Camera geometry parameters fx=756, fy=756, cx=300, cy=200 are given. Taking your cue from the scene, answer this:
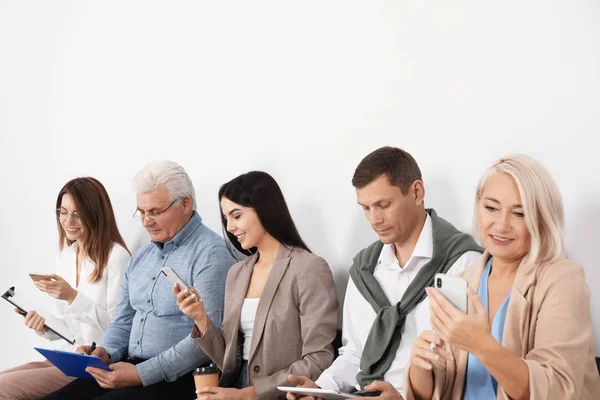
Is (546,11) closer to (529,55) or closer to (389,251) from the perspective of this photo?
(529,55)

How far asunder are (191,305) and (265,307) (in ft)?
1.05

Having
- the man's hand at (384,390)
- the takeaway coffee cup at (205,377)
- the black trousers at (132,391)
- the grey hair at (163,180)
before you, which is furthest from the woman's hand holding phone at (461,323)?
the grey hair at (163,180)

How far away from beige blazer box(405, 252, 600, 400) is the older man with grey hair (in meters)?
1.53

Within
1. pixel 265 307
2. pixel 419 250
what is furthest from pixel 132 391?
A: pixel 419 250

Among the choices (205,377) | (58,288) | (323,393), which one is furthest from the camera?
(58,288)

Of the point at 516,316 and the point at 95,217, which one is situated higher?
the point at 95,217

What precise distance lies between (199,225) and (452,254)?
1.50 m

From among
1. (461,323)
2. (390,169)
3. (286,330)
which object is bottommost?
(286,330)

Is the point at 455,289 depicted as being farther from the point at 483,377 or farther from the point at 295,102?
the point at 295,102

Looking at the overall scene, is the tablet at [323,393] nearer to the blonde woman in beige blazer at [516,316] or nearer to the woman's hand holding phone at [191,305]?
the blonde woman in beige blazer at [516,316]

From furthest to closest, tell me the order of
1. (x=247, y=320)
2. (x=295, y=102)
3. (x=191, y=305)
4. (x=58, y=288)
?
1. (x=58, y=288)
2. (x=295, y=102)
3. (x=247, y=320)
4. (x=191, y=305)

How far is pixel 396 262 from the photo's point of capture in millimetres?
3031

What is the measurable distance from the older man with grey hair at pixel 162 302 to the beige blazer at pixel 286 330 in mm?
214

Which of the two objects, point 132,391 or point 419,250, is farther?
point 132,391
